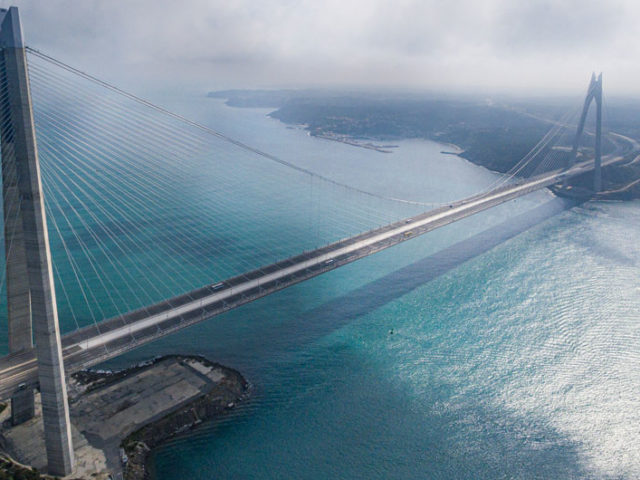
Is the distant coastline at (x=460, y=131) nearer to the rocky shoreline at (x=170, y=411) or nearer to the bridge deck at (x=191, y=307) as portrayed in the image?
the bridge deck at (x=191, y=307)

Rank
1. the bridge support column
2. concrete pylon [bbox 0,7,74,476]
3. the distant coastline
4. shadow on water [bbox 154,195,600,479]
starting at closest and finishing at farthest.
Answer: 1. concrete pylon [bbox 0,7,74,476]
2. shadow on water [bbox 154,195,600,479]
3. the bridge support column
4. the distant coastline

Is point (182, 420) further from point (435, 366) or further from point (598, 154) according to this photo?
point (598, 154)

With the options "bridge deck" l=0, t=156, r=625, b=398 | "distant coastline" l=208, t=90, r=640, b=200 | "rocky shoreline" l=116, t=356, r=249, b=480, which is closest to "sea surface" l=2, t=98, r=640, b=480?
"rocky shoreline" l=116, t=356, r=249, b=480

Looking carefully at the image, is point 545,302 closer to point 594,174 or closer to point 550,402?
point 550,402

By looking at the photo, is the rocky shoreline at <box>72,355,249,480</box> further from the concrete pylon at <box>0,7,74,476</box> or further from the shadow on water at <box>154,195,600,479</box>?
the concrete pylon at <box>0,7,74,476</box>

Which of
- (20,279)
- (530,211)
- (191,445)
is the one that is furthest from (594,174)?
(20,279)
